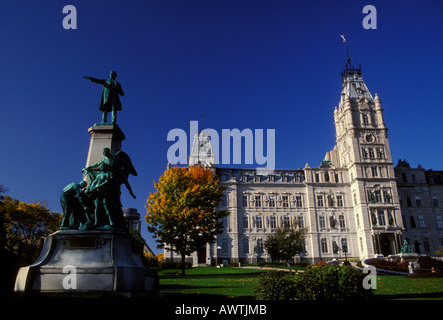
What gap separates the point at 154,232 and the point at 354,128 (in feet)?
152

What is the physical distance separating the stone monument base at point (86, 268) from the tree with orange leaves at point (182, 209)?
19.7 m

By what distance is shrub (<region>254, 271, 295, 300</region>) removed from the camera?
9633 mm

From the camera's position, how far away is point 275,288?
32.0ft

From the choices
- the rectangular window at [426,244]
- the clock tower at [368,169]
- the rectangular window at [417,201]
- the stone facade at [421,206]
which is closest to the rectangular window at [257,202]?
the clock tower at [368,169]

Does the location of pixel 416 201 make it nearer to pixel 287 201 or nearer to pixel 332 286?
pixel 287 201

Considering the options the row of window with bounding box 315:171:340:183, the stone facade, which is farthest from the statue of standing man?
the stone facade

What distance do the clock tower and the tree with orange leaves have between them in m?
36.4

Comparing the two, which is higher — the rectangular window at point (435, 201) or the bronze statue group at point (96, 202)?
the rectangular window at point (435, 201)

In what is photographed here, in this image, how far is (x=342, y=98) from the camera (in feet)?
220

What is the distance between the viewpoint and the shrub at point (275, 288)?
9.63 metres

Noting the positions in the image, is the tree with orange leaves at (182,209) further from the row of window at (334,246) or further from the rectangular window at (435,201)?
the rectangular window at (435,201)

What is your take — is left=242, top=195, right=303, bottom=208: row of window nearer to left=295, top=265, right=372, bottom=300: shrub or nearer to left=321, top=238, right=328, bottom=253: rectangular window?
left=321, top=238, right=328, bottom=253: rectangular window
